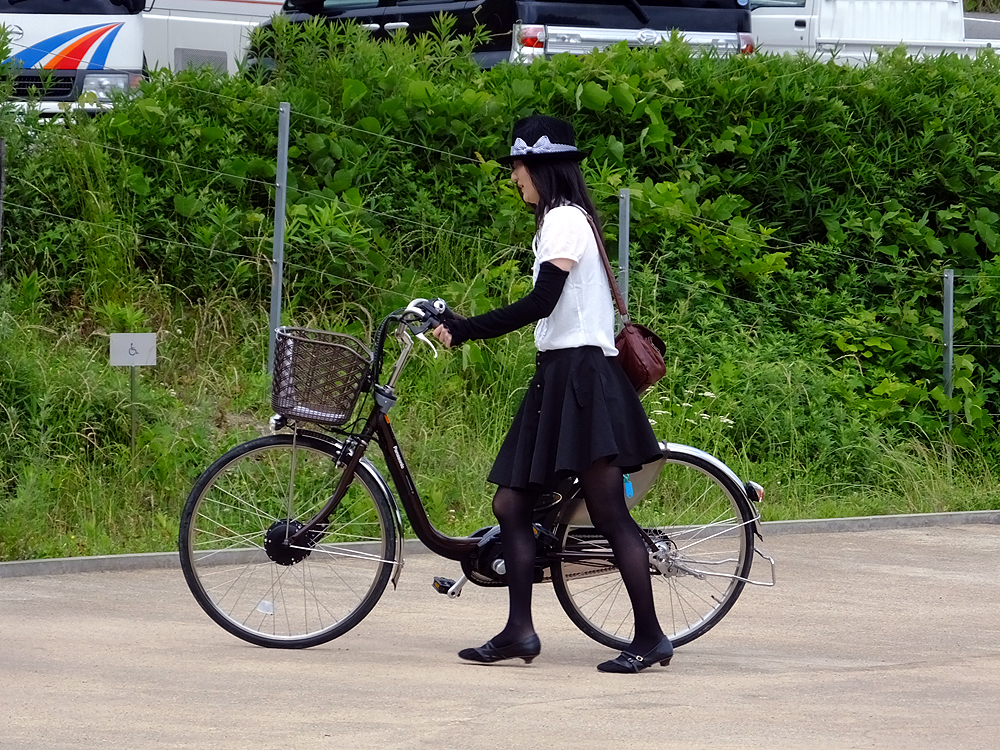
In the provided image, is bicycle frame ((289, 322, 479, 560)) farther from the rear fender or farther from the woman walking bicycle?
the rear fender

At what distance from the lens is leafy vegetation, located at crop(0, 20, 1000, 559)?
9508mm

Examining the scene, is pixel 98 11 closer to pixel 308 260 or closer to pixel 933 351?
pixel 308 260

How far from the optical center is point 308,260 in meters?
10.7

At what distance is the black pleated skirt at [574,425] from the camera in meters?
5.73

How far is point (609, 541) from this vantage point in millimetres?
5836

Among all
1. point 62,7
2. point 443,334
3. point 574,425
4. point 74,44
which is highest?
point 62,7

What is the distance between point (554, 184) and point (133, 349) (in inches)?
138

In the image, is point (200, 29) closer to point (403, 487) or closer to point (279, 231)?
point (279, 231)

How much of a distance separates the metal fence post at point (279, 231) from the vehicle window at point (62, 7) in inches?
153

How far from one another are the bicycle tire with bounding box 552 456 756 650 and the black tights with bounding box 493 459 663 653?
0.21m

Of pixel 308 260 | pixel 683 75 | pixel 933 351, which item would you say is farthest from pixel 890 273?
pixel 308 260

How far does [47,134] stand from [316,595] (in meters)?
5.53

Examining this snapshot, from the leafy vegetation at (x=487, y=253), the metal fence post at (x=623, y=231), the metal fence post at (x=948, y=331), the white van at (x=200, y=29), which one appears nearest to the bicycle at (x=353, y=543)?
the leafy vegetation at (x=487, y=253)

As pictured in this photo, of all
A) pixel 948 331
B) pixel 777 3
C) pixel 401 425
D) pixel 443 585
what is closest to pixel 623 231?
pixel 401 425
